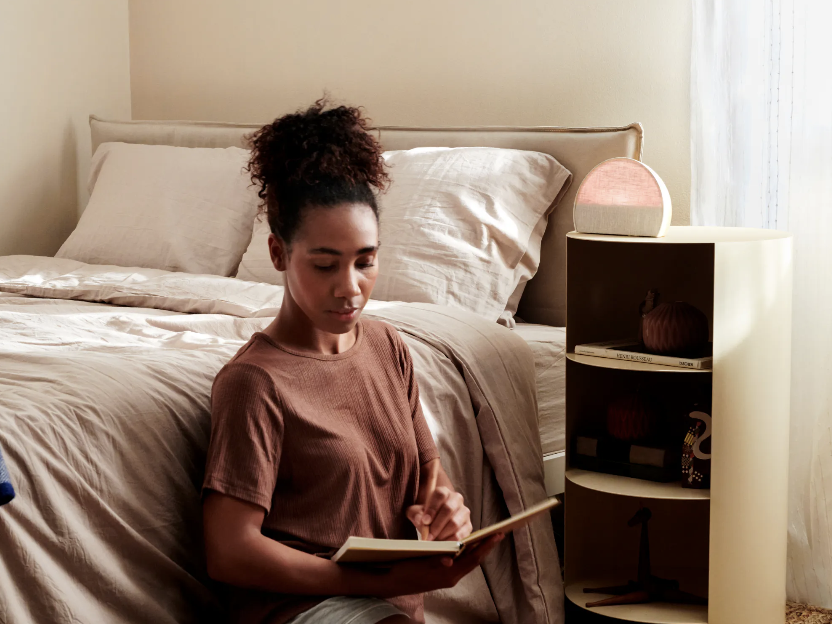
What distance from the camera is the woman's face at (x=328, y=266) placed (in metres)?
1.20

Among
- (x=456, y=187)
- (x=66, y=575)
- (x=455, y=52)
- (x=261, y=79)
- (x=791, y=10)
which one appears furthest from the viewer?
(x=261, y=79)

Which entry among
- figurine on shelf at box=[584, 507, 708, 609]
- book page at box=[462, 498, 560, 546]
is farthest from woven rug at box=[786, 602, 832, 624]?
book page at box=[462, 498, 560, 546]

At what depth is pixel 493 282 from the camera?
7.28 feet

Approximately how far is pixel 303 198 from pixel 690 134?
4.73ft

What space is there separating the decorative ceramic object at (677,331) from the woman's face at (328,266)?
2.56 feet

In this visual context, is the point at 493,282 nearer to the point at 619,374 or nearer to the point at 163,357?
the point at 619,374

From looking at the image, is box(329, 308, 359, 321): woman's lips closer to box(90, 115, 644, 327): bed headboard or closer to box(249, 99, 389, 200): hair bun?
box(249, 99, 389, 200): hair bun

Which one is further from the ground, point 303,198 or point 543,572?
point 303,198

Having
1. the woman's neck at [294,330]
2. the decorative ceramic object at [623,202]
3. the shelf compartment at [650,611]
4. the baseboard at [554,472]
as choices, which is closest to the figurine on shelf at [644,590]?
the shelf compartment at [650,611]

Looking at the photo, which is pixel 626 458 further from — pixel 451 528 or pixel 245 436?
pixel 245 436

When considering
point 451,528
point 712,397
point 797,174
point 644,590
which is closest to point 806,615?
point 644,590

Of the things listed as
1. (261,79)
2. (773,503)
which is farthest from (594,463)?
(261,79)

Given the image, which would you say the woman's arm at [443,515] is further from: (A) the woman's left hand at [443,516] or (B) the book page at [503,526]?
(B) the book page at [503,526]

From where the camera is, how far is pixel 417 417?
1.39 m
